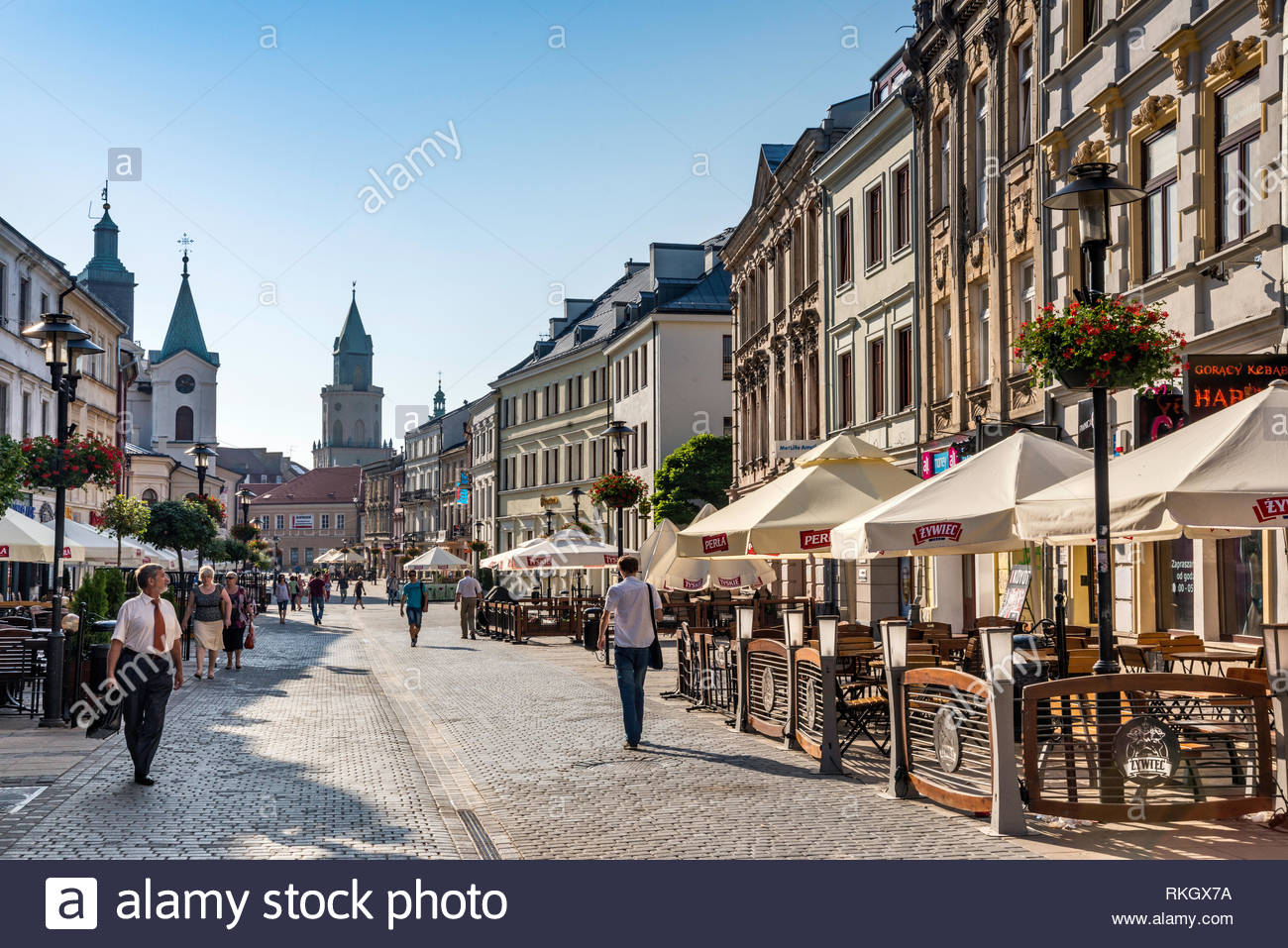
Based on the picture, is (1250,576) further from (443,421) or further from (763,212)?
(443,421)

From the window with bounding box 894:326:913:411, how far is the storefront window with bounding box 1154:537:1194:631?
32.5ft

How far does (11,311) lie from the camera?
39656 millimetres

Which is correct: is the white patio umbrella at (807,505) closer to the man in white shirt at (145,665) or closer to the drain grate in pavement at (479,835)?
the drain grate in pavement at (479,835)

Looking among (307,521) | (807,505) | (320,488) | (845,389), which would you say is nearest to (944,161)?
(845,389)

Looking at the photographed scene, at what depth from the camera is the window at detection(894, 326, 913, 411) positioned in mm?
26250

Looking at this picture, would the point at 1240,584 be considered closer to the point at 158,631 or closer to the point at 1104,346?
the point at 1104,346

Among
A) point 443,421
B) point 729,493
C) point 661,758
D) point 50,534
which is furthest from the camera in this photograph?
point 443,421

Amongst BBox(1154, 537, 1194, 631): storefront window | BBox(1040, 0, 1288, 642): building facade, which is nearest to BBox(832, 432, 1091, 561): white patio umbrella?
BBox(1040, 0, 1288, 642): building facade

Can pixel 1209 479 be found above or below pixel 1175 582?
above

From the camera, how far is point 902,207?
1046 inches

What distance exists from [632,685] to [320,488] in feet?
520

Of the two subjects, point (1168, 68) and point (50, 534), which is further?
point (50, 534)
